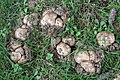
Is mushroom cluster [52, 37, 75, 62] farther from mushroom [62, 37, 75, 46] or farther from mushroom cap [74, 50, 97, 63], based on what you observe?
mushroom cap [74, 50, 97, 63]

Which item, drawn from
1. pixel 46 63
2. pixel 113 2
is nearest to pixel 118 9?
pixel 113 2

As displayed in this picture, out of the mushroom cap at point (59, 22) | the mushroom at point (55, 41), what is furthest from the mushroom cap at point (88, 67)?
the mushroom cap at point (59, 22)

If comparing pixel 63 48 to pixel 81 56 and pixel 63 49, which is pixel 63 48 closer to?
pixel 63 49

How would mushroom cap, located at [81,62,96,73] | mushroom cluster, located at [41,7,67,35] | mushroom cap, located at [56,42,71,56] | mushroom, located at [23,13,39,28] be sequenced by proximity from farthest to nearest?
mushroom, located at [23,13,39,28] → mushroom cluster, located at [41,7,67,35] → mushroom cap, located at [56,42,71,56] → mushroom cap, located at [81,62,96,73]

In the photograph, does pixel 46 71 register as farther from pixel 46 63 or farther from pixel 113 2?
pixel 113 2

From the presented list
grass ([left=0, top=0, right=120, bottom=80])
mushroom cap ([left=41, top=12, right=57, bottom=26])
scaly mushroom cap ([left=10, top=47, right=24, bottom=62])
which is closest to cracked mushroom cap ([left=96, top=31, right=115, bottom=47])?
grass ([left=0, top=0, right=120, bottom=80])

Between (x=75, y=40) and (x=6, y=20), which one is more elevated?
(x=6, y=20)
